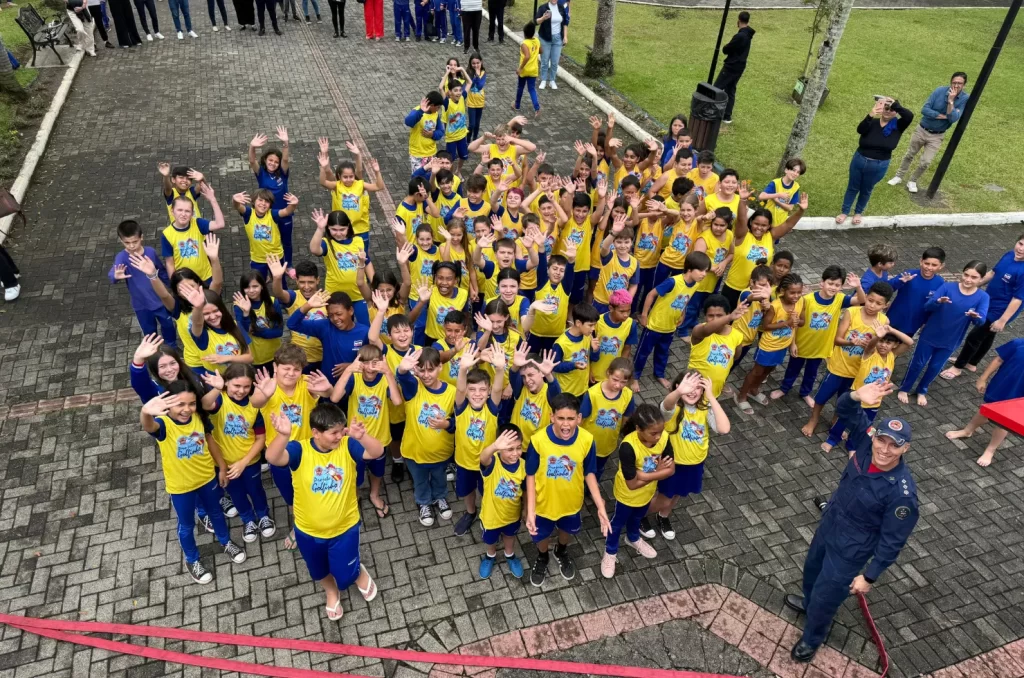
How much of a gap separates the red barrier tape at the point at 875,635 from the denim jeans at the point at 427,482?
378 centimetres

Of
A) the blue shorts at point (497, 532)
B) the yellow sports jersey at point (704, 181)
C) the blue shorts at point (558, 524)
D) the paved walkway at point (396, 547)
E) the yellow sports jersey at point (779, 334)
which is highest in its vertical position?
the yellow sports jersey at point (704, 181)

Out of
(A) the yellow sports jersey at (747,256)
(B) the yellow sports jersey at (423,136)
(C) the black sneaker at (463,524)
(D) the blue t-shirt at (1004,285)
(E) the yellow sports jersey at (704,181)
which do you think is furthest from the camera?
(B) the yellow sports jersey at (423,136)

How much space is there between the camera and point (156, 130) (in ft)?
44.9

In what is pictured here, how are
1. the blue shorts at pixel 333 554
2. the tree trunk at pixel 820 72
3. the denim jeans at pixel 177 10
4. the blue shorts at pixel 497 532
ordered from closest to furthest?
1. the blue shorts at pixel 333 554
2. the blue shorts at pixel 497 532
3. the tree trunk at pixel 820 72
4. the denim jeans at pixel 177 10

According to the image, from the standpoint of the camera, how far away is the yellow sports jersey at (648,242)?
8273 mm

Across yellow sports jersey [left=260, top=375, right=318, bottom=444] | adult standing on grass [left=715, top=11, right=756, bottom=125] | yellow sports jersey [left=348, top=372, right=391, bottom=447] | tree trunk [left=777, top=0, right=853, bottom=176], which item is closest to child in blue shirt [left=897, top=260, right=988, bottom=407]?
tree trunk [left=777, top=0, right=853, bottom=176]

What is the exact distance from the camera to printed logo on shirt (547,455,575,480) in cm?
498

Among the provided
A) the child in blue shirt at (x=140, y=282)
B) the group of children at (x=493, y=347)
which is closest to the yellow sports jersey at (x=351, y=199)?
the group of children at (x=493, y=347)

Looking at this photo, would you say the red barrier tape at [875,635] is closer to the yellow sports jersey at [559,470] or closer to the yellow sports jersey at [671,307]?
the yellow sports jersey at [559,470]

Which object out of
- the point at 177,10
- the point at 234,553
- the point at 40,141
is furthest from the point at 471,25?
the point at 234,553

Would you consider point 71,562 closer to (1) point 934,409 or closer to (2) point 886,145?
(1) point 934,409

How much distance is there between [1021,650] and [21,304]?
1208 centimetres

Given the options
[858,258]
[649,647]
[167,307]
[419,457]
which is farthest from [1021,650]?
[167,307]

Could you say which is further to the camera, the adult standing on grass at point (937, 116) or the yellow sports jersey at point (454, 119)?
the yellow sports jersey at point (454, 119)
